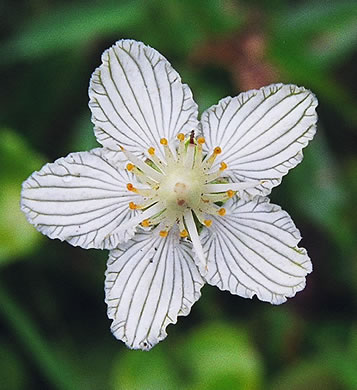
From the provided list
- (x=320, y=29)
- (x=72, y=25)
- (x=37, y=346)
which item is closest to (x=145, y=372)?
(x=37, y=346)

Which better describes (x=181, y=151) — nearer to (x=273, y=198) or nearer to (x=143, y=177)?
(x=143, y=177)

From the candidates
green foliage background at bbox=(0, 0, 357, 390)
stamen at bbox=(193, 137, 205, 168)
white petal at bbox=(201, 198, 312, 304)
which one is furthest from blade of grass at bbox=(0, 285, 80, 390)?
stamen at bbox=(193, 137, 205, 168)

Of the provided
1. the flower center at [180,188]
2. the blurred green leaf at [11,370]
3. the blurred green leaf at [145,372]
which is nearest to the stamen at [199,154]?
the flower center at [180,188]

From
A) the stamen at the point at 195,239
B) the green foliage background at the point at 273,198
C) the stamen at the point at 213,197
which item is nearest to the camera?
the stamen at the point at 195,239

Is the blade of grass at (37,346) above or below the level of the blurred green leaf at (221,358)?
above

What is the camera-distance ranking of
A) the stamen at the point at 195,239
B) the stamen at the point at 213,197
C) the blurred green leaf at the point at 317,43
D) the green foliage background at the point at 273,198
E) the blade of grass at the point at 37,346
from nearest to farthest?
the stamen at the point at 195,239 < the stamen at the point at 213,197 < the blade of grass at the point at 37,346 < the green foliage background at the point at 273,198 < the blurred green leaf at the point at 317,43

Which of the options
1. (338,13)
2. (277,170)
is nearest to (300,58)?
(338,13)

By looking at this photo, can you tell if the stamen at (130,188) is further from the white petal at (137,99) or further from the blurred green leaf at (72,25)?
the blurred green leaf at (72,25)

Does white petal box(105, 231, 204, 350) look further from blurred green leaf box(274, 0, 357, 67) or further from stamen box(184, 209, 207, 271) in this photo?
blurred green leaf box(274, 0, 357, 67)
